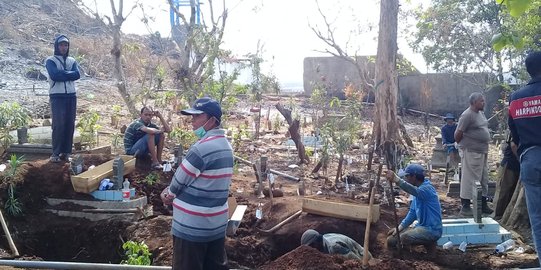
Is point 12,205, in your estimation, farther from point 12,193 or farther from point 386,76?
point 386,76

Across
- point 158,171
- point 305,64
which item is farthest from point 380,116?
point 305,64

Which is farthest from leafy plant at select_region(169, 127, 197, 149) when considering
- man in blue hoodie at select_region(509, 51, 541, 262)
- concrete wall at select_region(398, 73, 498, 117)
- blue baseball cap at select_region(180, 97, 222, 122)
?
concrete wall at select_region(398, 73, 498, 117)

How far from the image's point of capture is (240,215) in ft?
22.6

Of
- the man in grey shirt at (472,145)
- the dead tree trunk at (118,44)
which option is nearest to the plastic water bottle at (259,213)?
the man in grey shirt at (472,145)

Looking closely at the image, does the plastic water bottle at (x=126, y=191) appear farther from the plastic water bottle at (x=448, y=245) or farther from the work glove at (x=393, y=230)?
the plastic water bottle at (x=448, y=245)

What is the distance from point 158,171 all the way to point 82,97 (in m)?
9.20

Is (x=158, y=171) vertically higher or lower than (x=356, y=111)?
lower

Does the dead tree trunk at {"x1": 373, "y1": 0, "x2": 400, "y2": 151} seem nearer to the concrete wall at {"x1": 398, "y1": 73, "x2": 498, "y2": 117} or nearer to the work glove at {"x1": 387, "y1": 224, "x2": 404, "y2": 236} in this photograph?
the work glove at {"x1": 387, "y1": 224, "x2": 404, "y2": 236}

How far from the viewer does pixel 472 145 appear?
24.3ft

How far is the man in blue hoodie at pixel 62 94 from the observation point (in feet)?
25.6

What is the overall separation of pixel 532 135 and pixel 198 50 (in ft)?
27.7

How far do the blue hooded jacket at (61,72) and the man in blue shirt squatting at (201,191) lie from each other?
4.43 metres

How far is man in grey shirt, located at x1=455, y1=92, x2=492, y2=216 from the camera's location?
24.0 feet

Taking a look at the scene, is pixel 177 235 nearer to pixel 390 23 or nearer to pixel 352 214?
pixel 352 214
